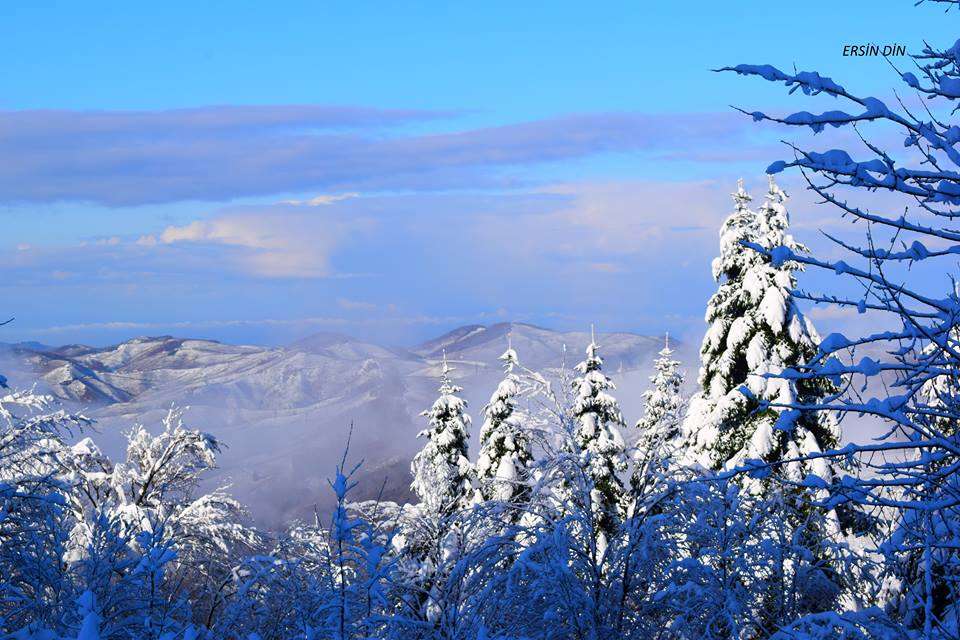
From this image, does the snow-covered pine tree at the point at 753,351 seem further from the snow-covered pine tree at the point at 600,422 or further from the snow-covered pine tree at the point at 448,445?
the snow-covered pine tree at the point at 448,445

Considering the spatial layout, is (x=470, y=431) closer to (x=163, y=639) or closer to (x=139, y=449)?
(x=139, y=449)

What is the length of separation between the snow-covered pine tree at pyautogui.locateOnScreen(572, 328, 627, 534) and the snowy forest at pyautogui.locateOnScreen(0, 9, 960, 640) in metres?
0.06

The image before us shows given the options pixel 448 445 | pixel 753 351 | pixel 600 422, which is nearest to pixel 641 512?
pixel 753 351

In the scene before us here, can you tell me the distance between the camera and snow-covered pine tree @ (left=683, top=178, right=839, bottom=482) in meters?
20.0

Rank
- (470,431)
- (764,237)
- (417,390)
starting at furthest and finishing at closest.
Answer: (417,390)
(470,431)
(764,237)

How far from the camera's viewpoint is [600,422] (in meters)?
24.5

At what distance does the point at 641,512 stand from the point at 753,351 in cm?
973

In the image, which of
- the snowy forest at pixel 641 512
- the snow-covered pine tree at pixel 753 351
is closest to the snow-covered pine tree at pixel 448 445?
the snowy forest at pixel 641 512

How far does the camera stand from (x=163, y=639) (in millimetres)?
4102

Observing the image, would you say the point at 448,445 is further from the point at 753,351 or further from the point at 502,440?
the point at 753,351

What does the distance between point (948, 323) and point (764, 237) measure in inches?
615

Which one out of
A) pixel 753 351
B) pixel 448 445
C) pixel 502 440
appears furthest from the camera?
pixel 448 445

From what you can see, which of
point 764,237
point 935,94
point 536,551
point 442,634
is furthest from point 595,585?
point 764,237

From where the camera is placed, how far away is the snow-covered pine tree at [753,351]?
20.0 metres
